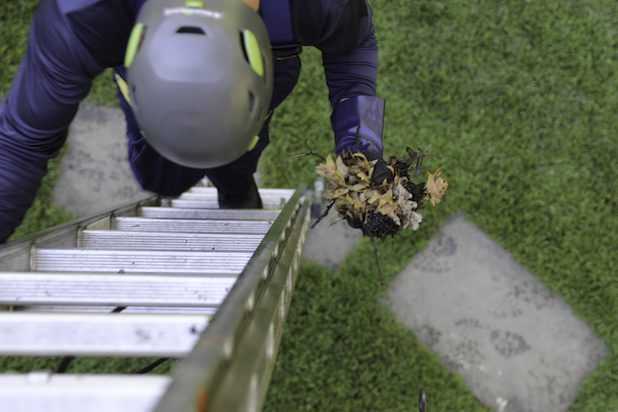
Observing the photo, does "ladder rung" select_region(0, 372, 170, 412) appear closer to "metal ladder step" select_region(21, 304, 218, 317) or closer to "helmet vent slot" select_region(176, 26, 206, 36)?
"metal ladder step" select_region(21, 304, 218, 317)

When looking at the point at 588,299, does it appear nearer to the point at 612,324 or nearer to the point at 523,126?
the point at 612,324

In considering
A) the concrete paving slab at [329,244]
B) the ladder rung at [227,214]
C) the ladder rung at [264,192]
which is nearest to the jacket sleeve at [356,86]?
the ladder rung at [227,214]

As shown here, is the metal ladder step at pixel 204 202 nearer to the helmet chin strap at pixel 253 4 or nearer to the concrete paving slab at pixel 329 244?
the concrete paving slab at pixel 329 244

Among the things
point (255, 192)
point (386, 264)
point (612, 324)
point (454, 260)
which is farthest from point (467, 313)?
point (255, 192)

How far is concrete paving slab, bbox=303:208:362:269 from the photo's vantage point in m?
3.54

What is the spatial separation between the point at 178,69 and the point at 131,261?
63 cm

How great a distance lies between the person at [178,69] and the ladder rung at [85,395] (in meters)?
0.72

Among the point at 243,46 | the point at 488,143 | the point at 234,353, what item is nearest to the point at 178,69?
the point at 243,46

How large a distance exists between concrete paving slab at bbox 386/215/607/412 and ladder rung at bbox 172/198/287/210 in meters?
0.99

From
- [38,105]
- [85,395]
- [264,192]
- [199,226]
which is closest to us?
[85,395]

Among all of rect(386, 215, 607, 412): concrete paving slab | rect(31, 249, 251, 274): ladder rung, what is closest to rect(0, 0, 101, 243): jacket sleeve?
rect(31, 249, 251, 274): ladder rung

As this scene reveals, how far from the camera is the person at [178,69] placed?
1372mm

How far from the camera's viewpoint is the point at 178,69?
135 cm

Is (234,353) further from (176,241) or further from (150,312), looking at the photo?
(176,241)
